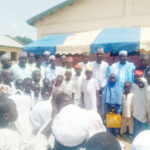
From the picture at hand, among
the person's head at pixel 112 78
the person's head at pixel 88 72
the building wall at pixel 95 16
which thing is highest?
the building wall at pixel 95 16

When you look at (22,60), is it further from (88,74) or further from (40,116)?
(40,116)

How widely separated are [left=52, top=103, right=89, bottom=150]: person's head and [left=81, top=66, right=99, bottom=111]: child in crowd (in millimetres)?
4727

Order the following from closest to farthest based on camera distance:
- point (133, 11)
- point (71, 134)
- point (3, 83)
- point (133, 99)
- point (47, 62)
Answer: point (71, 134) < point (3, 83) < point (133, 99) < point (47, 62) < point (133, 11)

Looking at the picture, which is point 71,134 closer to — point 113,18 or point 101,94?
point 101,94

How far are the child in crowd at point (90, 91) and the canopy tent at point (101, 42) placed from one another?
6.70 feet

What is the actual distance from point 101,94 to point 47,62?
1.77 metres

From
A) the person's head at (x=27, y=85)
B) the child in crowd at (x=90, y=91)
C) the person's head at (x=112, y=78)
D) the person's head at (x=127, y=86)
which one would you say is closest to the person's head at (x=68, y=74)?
the child in crowd at (x=90, y=91)

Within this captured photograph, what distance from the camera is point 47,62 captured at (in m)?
7.57

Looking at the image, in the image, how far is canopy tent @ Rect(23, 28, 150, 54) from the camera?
8000mm

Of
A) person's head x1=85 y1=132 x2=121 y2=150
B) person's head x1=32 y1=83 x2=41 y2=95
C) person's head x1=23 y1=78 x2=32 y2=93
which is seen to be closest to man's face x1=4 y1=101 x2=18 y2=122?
person's head x1=85 y1=132 x2=121 y2=150

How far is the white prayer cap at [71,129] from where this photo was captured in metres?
1.76

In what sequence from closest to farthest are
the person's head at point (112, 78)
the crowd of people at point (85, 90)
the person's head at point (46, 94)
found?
the crowd of people at point (85, 90) → the person's head at point (46, 94) → the person's head at point (112, 78)

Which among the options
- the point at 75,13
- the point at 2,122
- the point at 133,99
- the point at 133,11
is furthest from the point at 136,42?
the point at 2,122

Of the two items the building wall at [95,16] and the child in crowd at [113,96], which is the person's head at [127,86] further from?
the building wall at [95,16]
